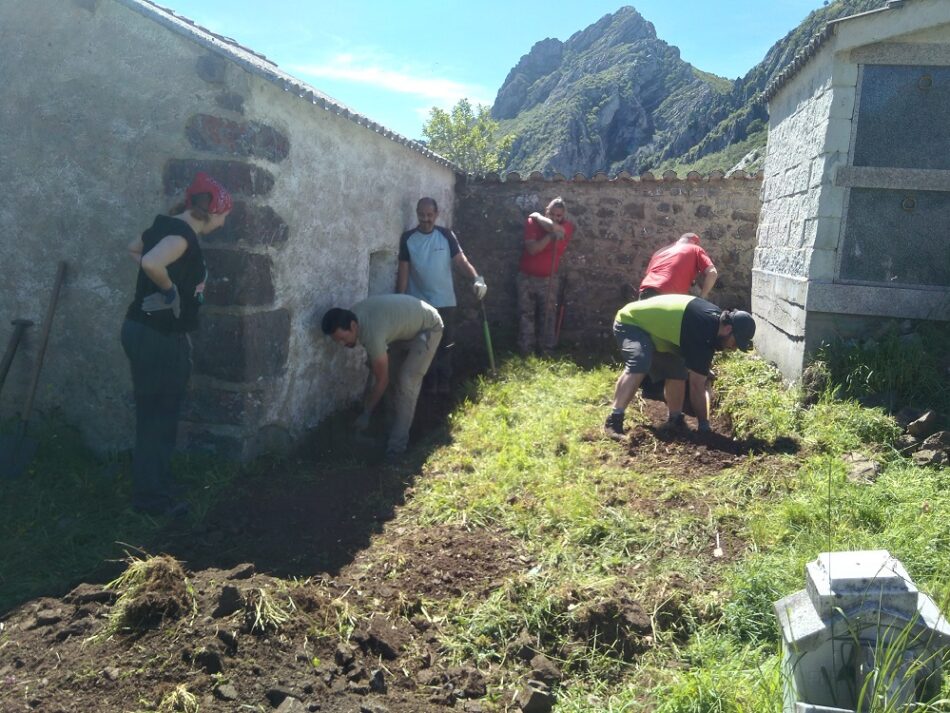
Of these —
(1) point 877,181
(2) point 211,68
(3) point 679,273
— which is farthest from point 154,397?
(1) point 877,181

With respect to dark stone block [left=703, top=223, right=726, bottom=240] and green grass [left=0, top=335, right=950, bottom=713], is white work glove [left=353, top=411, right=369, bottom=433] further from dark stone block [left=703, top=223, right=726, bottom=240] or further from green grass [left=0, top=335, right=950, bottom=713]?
dark stone block [left=703, top=223, right=726, bottom=240]

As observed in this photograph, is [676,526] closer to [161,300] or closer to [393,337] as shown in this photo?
[393,337]

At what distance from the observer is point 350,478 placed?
5.45 metres

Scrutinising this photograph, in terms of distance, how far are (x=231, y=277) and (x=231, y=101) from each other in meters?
1.17

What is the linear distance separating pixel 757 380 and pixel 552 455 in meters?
2.43

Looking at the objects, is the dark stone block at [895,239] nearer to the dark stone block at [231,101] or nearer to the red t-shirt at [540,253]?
the red t-shirt at [540,253]

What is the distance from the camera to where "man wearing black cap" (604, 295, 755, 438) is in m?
5.67

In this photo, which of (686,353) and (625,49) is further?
(625,49)

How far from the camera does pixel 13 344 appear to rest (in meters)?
5.40

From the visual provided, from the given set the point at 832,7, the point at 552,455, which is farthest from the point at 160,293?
the point at 832,7

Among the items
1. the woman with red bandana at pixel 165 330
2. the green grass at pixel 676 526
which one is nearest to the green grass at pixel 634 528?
the green grass at pixel 676 526

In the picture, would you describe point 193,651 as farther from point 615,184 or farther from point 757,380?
point 615,184

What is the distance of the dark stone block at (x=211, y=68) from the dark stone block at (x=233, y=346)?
5.17 ft

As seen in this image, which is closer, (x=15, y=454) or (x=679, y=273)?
(x=15, y=454)
